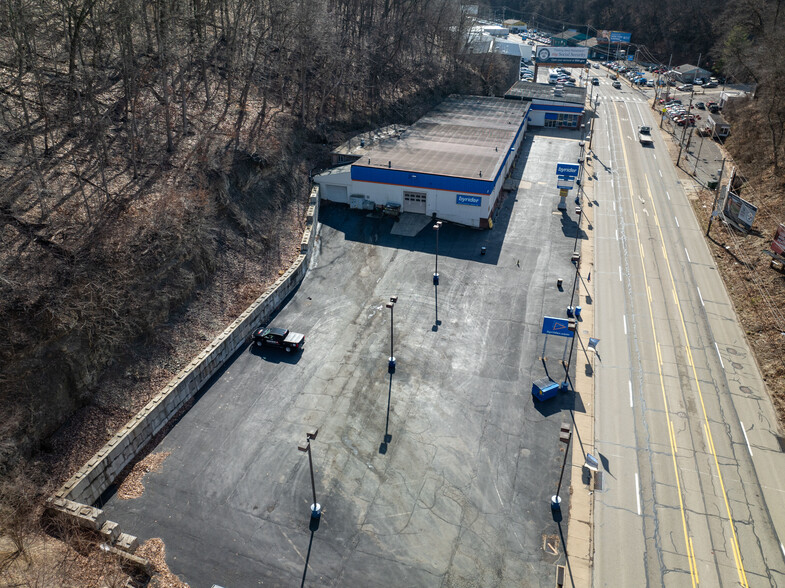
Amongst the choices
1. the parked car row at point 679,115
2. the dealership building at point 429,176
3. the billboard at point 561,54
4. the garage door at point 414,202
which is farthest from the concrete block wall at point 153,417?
the billboard at point 561,54

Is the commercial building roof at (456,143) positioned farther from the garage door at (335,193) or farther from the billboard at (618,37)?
the billboard at (618,37)

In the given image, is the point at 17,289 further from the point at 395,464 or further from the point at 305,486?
the point at 395,464

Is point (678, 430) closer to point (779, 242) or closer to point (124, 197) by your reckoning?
point (779, 242)

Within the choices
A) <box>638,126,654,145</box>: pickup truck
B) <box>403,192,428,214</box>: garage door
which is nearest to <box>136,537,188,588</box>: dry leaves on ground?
<box>403,192,428,214</box>: garage door

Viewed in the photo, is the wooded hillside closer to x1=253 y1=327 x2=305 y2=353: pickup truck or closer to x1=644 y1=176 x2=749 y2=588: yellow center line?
x1=253 y1=327 x2=305 y2=353: pickup truck

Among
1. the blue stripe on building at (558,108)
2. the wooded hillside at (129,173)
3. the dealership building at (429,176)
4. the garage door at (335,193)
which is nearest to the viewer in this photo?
the wooded hillside at (129,173)

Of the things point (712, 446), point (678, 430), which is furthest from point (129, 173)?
point (712, 446)

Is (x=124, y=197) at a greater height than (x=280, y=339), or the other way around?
(x=124, y=197)
